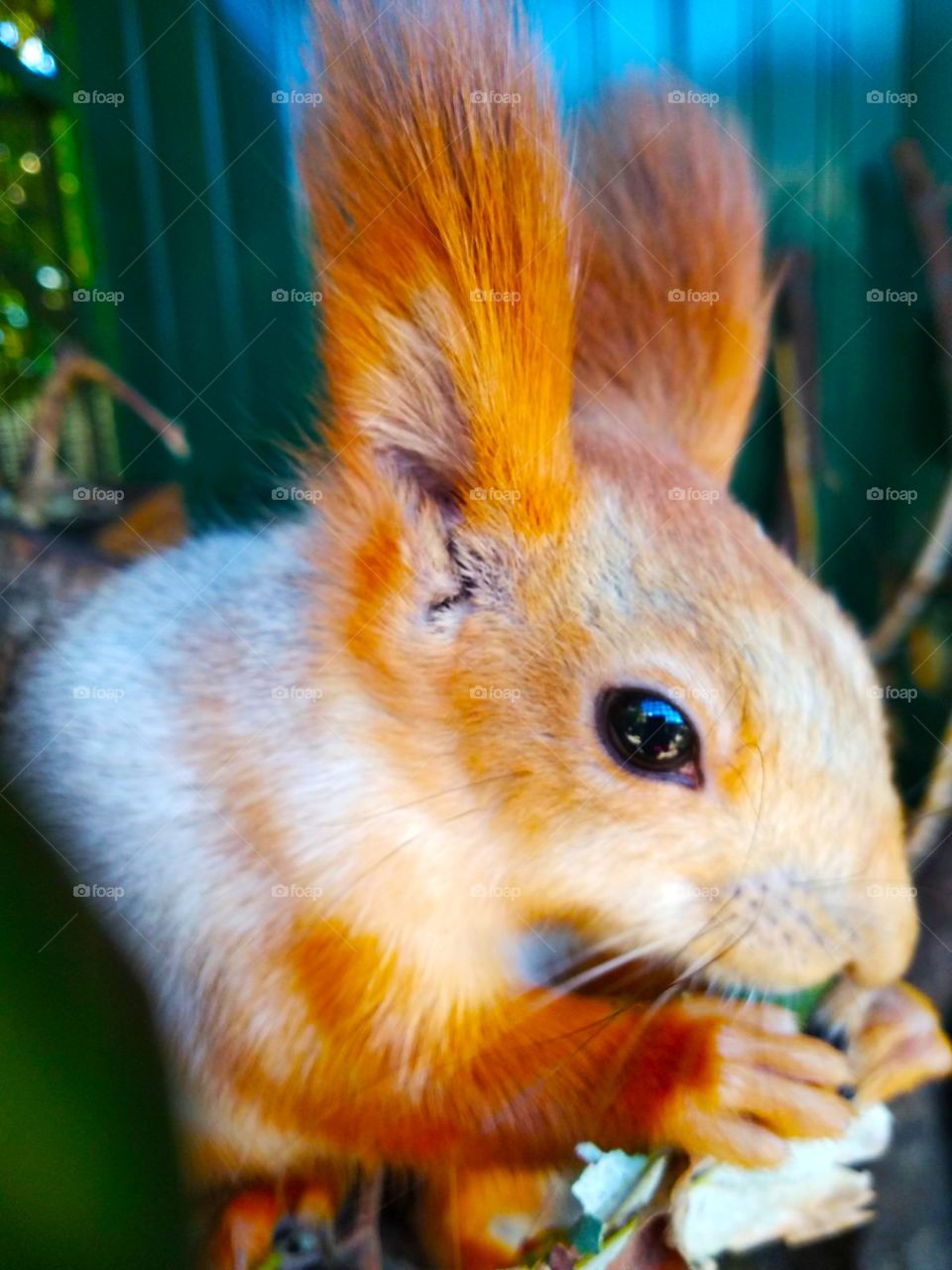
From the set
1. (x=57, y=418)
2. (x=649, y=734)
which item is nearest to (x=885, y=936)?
(x=649, y=734)

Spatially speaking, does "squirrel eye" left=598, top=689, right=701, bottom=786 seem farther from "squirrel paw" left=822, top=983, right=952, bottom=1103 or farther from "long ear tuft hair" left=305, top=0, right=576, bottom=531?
"squirrel paw" left=822, top=983, right=952, bottom=1103

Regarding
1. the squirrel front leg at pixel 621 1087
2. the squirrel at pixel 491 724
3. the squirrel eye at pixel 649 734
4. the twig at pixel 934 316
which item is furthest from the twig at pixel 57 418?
the twig at pixel 934 316

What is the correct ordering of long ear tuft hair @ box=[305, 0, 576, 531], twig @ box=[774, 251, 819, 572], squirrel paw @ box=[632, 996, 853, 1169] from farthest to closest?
twig @ box=[774, 251, 819, 572] → squirrel paw @ box=[632, 996, 853, 1169] → long ear tuft hair @ box=[305, 0, 576, 531]

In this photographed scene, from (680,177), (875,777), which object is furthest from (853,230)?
(875,777)

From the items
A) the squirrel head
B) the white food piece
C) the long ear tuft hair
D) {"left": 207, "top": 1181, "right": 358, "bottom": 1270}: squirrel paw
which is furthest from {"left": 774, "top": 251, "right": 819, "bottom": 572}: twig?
{"left": 207, "top": 1181, "right": 358, "bottom": 1270}: squirrel paw

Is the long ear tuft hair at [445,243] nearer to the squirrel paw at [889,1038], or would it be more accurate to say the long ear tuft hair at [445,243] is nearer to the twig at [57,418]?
the twig at [57,418]

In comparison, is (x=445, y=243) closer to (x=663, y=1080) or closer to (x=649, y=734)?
(x=649, y=734)
